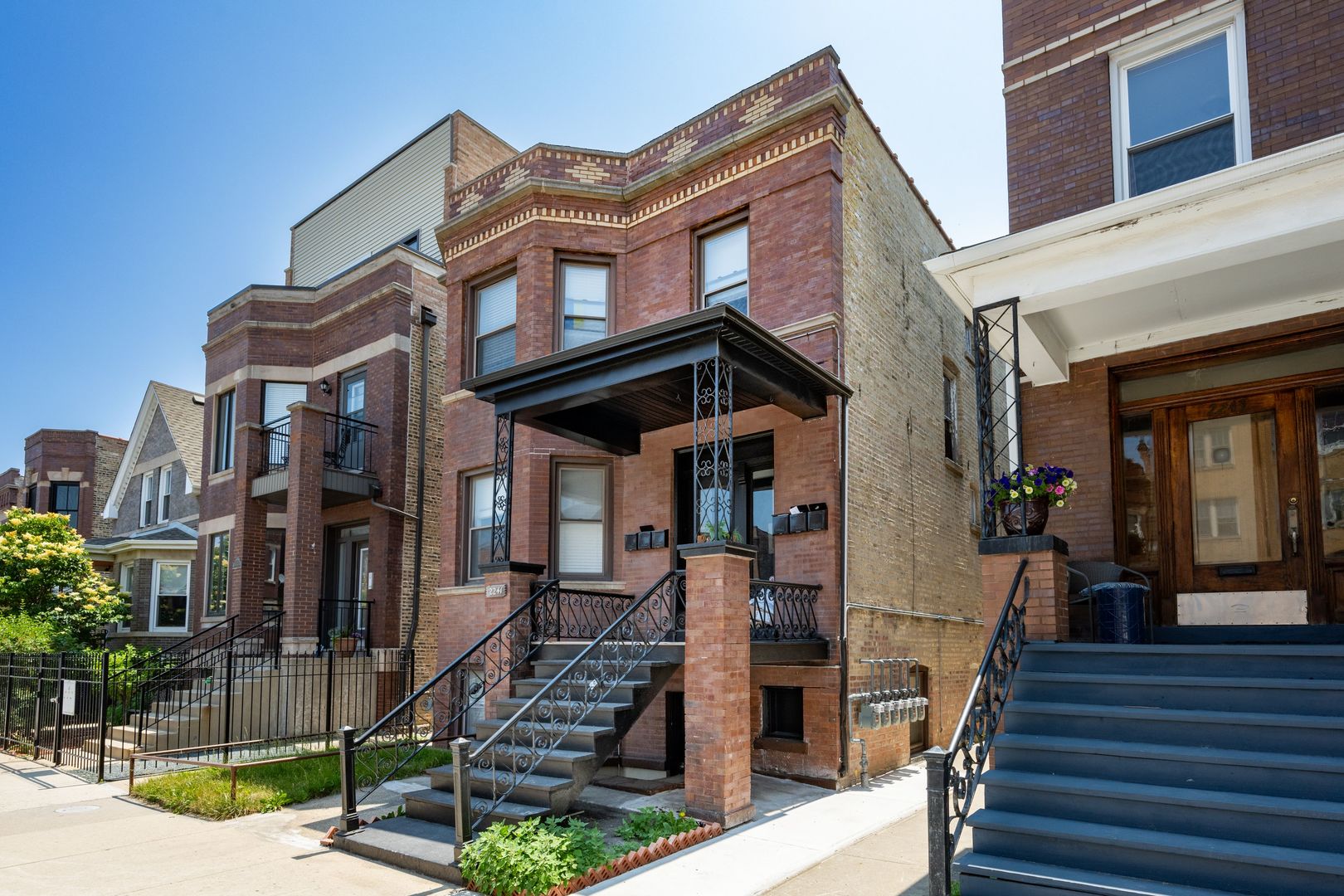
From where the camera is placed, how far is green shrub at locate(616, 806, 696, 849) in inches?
315

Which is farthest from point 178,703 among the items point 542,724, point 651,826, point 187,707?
point 651,826

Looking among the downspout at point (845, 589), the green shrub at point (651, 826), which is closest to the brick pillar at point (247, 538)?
the downspout at point (845, 589)

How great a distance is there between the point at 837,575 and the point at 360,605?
11443mm

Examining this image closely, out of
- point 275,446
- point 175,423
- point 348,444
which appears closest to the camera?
point 348,444

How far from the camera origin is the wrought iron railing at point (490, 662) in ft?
29.1

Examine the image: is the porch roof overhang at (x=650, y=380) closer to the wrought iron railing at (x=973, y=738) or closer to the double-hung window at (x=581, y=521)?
the double-hung window at (x=581, y=521)

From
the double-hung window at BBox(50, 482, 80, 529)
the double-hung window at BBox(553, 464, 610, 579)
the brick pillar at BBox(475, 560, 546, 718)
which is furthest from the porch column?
the double-hung window at BBox(50, 482, 80, 529)

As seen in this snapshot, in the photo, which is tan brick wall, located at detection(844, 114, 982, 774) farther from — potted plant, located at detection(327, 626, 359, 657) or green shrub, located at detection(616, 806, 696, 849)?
potted plant, located at detection(327, 626, 359, 657)

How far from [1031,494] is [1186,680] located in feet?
6.64

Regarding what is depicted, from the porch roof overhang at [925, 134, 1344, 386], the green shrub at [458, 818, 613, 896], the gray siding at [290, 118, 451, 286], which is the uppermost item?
the gray siding at [290, 118, 451, 286]

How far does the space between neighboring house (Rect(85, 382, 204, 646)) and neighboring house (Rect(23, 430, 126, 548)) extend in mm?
3322

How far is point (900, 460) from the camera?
13539 millimetres

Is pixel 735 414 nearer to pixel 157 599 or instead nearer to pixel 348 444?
pixel 348 444

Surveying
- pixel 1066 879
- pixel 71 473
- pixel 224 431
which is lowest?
pixel 1066 879
